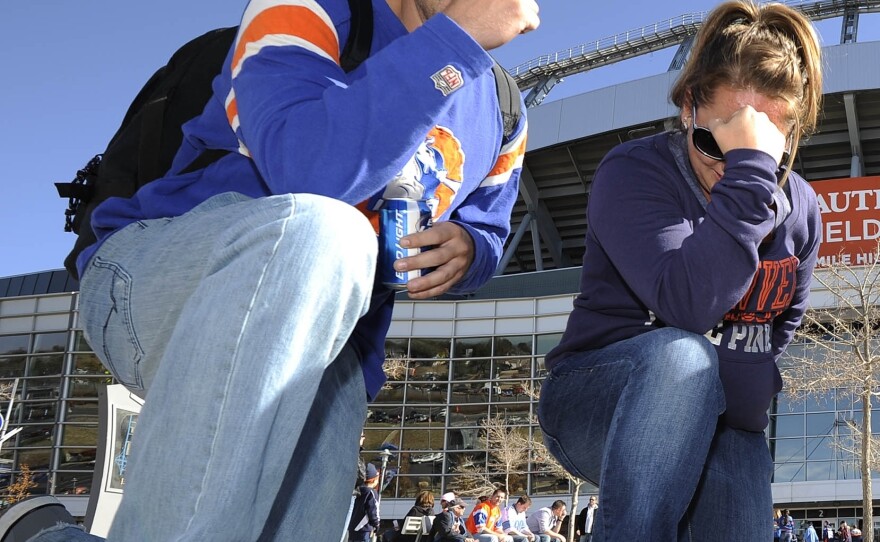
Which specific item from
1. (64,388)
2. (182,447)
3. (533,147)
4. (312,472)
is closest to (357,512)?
(312,472)

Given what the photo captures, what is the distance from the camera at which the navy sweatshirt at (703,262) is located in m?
1.74

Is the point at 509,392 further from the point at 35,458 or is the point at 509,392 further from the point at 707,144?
the point at 707,144

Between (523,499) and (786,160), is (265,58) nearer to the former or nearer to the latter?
(786,160)

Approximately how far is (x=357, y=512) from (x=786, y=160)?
1094cm

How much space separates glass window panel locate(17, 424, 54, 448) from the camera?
35594 millimetres

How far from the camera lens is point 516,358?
34188 millimetres

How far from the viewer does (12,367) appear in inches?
1490

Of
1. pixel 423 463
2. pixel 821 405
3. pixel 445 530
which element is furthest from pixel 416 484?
pixel 445 530

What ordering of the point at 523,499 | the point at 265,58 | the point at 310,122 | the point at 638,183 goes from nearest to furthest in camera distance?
the point at 310,122, the point at 265,58, the point at 638,183, the point at 523,499

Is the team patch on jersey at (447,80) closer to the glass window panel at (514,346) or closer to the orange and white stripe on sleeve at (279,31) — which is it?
the orange and white stripe on sleeve at (279,31)

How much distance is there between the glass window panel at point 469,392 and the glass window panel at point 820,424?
12.3 meters

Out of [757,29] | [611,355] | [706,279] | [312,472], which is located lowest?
[312,472]

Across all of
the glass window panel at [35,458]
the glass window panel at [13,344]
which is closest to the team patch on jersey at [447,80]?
the glass window panel at [35,458]

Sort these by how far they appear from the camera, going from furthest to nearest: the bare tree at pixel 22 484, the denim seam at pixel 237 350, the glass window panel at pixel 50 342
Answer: the glass window panel at pixel 50 342
the bare tree at pixel 22 484
the denim seam at pixel 237 350
